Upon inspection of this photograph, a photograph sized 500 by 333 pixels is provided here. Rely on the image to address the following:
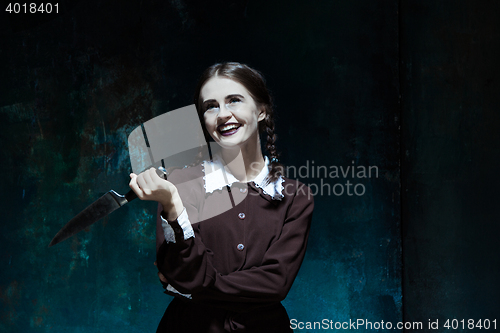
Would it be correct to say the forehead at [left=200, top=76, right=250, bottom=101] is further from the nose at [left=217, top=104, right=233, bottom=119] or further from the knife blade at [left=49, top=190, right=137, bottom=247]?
the knife blade at [left=49, top=190, right=137, bottom=247]

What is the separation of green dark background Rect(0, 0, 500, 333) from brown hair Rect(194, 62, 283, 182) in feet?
2.91

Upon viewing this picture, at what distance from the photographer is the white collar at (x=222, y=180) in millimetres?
1806

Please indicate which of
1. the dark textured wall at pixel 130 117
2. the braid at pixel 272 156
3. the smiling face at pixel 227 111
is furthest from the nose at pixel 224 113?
the dark textured wall at pixel 130 117

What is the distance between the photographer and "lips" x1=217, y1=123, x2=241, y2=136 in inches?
70.4

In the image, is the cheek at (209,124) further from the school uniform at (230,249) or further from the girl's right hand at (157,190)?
the girl's right hand at (157,190)

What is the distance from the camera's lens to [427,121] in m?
2.90

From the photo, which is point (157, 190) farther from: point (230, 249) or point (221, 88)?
point (221, 88)

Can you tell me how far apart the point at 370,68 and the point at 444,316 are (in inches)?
68.4

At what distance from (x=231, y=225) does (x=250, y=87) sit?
0.59 metres

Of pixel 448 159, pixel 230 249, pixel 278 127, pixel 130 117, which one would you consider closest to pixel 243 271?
pixel 230 249

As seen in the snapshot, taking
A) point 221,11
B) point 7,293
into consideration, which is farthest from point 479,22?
point 7,293

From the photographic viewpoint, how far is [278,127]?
2.86m

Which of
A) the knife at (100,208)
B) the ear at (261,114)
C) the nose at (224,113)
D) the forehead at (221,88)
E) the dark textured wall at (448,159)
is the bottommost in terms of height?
the dark textured wall at (448,159)

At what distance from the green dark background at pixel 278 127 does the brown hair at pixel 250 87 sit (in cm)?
89
